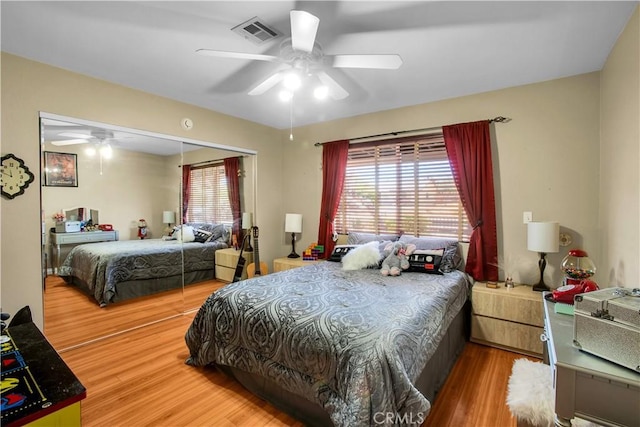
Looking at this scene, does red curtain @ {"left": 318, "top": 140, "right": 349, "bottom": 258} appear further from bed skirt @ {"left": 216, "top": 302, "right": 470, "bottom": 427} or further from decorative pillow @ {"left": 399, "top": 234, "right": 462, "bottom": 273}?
bed skirt @ {"left": 216, "top": 302, "right": 470, "bottom": 427}

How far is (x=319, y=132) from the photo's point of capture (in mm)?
4195

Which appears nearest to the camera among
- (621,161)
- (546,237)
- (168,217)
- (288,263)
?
(621,161)

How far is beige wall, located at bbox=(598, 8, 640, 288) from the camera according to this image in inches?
69.1

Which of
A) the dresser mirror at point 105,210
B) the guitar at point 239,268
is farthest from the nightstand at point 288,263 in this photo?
the dresser mirror at point 105,210

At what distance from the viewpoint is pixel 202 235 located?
12.2 ft

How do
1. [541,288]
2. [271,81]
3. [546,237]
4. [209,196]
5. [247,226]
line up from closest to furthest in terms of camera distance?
1. [271,81]
2. [546,237]
3. [541,288]
4. [209,196]
5. [247,226]

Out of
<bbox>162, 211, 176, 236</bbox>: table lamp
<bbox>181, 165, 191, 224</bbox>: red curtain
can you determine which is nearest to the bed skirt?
<bbox>162, 211, 176, 236</bbox>: table lamp

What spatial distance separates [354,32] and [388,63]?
35cm

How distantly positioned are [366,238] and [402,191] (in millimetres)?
728

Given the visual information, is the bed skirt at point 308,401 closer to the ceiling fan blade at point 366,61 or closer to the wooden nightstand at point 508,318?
the wooden nightstand at point 508,318

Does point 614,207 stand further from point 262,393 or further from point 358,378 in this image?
point 262,393

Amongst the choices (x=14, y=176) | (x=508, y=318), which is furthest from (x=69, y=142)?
(x=508, y=318)

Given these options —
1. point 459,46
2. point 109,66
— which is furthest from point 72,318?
point 459,46

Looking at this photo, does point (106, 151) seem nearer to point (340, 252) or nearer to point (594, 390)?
point (340, 252)
